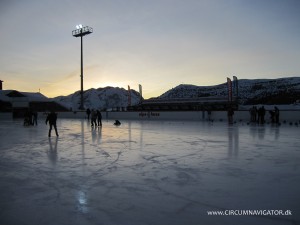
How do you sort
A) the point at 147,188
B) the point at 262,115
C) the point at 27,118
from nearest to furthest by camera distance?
the point at 147,188 < the point at 262,115 < the point at 27,118

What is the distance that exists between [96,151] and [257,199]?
5.68 m

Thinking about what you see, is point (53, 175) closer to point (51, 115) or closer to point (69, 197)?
point (69, 197)

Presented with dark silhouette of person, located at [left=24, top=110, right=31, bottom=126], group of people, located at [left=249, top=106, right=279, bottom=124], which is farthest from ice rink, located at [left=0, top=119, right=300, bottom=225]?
dark silhouette of person, located at [left=24, top=110, right=31, bottom=126]

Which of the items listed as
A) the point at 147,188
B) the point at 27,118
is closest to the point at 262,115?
the point at 27,118

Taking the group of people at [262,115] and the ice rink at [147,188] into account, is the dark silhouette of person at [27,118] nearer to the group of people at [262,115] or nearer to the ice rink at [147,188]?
the ice rink at [147,188]

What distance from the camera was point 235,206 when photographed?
12.4 ft

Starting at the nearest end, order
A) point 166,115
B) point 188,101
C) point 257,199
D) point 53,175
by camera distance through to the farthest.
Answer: point 257,199
point 53,175
point 166,115
point 188,101

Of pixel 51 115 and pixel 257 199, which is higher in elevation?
pixel 51 115

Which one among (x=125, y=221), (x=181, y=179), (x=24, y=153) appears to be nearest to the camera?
(x=125, y=221)

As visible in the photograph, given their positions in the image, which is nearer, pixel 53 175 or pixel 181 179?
pixel 181 179

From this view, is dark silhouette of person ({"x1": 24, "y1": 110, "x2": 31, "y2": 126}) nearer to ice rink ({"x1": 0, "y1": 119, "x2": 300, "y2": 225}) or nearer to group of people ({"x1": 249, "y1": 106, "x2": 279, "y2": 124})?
ice rink ({"x1": 0, "y1": 119, "x2": 300, "y2": 225})

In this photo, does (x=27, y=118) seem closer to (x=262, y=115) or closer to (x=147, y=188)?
(x=262, y=115)

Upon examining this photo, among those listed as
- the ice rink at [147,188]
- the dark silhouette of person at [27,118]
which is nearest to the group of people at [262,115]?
the ice rink at [147,188]

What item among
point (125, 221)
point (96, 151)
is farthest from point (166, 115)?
point (125, 221)
